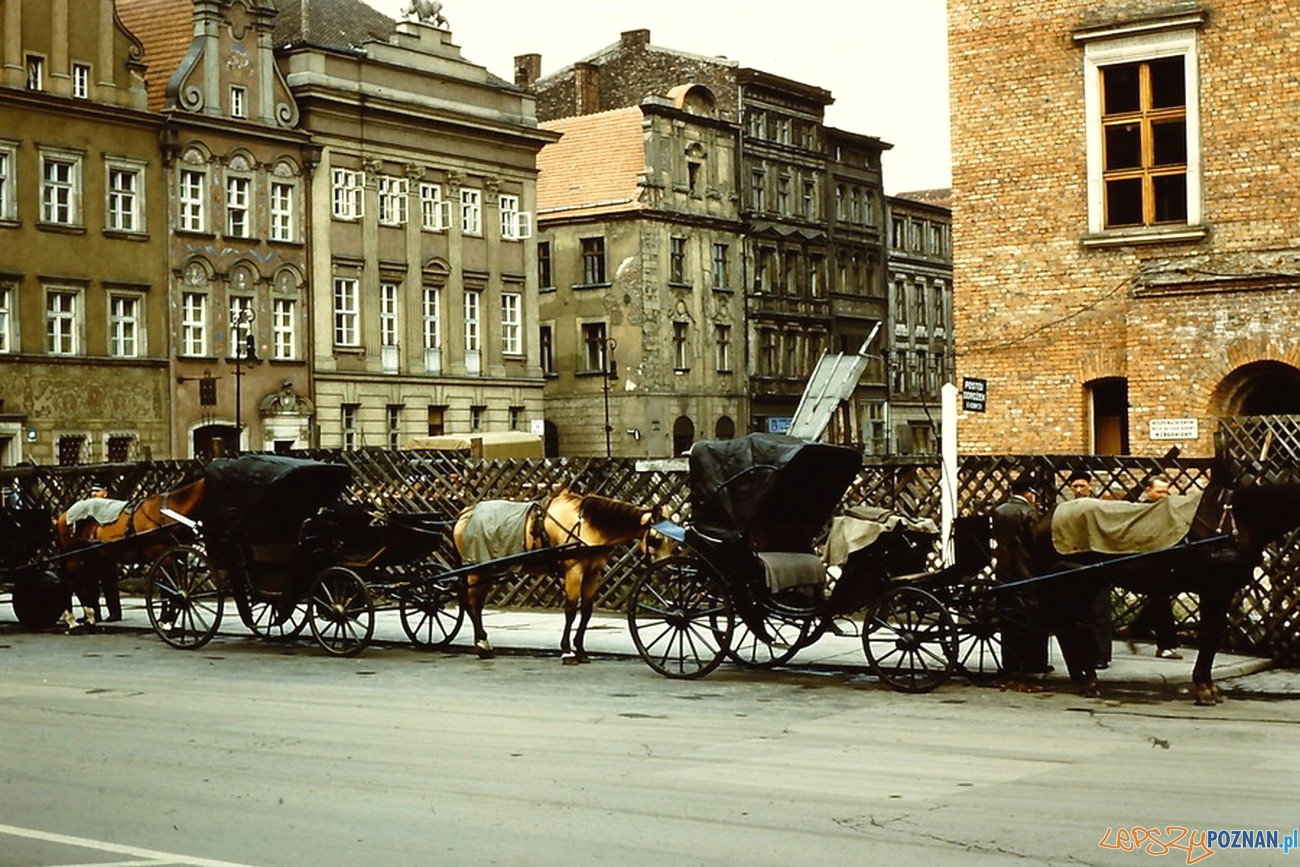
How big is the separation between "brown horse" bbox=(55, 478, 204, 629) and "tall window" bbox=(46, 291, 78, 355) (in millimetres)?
28437

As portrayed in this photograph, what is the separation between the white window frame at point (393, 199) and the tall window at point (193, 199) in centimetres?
642

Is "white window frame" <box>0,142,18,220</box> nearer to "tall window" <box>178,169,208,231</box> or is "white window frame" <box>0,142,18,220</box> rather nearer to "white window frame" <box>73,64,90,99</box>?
"white window frame" <box>73,64,90,99</box>

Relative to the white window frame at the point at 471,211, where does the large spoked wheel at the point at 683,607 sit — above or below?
below

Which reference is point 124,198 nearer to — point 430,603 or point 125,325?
point 125,325

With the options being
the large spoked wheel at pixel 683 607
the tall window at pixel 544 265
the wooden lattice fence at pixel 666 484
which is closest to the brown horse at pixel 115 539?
the wooden lattice fence at pixel 666 484

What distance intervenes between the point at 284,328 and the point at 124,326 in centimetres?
532

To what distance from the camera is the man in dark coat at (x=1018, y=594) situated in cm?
1484

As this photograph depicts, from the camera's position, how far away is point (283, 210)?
55.0 meters

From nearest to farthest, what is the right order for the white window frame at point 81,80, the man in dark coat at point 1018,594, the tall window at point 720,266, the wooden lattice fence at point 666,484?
the man in dark coat at point 1018,594
the wooden lattice fence at point 666,484
the white window frame at point 81,80
the tall window at point 720,266

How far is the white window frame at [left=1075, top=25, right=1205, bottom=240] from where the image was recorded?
25.2 metres

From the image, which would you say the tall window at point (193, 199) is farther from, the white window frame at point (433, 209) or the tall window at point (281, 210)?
the white window frame at point (433, 209)

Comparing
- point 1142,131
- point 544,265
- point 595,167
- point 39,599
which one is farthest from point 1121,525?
point 595,167

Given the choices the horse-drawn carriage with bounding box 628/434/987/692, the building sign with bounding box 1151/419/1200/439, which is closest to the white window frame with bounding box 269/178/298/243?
the building sign with bounding box 1151/419/1200/439

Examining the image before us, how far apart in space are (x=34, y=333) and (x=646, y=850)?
42987 millimetres
